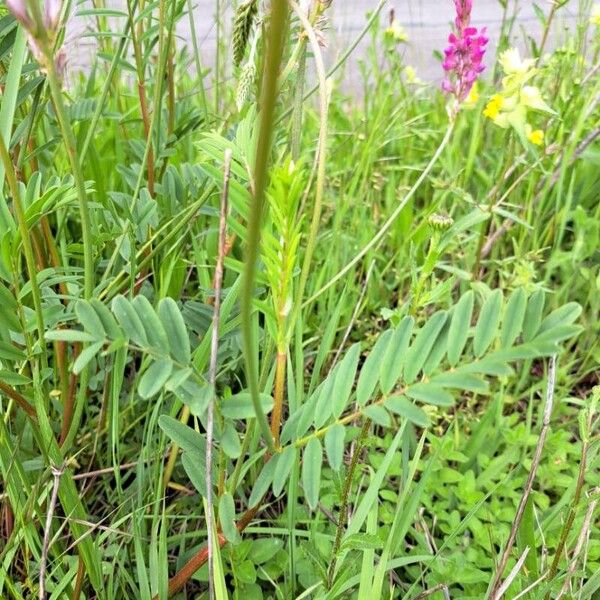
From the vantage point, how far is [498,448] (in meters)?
1.12

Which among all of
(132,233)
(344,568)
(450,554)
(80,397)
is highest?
(132,233)

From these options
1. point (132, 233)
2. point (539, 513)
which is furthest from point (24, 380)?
point (539, 513)

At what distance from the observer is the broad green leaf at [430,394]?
19.1 inches

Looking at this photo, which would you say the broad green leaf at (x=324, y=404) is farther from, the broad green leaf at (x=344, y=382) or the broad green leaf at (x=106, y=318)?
the broad green leaf at (x=106, y=318)

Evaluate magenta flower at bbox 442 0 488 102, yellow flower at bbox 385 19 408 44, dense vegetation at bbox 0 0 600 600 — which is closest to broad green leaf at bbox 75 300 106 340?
dense vegetation at bbox 0 0 600 600

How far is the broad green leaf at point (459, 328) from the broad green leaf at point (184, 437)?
25cm

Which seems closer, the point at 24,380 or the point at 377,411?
the point at 377,411

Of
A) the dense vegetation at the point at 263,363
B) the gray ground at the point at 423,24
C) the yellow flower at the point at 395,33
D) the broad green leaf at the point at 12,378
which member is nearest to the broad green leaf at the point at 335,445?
the dense vegetation at the point at 263,363

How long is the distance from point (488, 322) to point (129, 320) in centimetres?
28

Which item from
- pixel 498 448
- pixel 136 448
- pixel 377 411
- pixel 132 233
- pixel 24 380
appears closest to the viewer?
pixel 377 411

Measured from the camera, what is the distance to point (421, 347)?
0.54 m

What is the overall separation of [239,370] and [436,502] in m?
0.35

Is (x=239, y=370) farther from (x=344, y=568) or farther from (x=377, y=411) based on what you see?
(x=377, y=411)

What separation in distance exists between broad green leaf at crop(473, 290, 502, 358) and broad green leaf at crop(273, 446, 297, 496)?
0.61 feet
